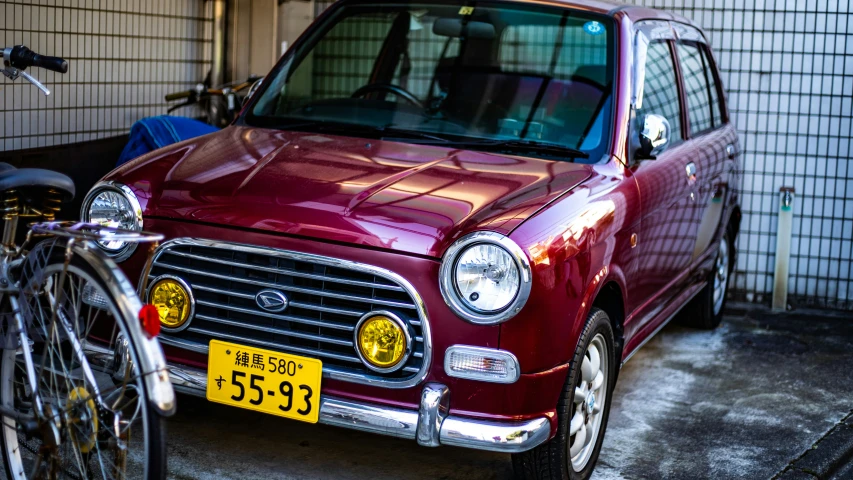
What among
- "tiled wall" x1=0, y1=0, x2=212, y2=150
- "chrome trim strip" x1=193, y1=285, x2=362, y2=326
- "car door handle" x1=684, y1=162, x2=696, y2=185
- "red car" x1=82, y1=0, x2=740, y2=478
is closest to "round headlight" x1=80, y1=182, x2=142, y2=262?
"red car" x1=82, y1=0, x2=740, y2=478

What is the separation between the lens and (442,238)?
126 inches

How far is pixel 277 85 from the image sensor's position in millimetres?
4641

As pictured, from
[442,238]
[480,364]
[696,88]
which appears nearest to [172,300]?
[442,238]

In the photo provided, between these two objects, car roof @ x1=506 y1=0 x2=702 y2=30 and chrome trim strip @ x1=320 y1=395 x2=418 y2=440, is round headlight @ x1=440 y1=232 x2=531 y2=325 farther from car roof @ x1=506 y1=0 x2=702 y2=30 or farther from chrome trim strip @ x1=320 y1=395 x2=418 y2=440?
car roof @ x1=506 y1=0 x2=702 y2=30

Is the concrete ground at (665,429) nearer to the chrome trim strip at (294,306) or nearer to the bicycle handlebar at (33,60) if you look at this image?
the chrome trim strip at (294,306)

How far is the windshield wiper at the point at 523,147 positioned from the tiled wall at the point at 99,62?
232 cm

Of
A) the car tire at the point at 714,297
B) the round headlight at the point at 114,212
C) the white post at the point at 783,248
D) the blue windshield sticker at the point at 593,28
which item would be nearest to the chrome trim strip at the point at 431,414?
the round headlight at the point at 114,212

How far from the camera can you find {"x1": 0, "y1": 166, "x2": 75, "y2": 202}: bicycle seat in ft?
9.70

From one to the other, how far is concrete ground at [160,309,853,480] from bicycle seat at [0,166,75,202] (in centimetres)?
112

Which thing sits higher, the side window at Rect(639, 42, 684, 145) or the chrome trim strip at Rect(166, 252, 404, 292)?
the side window at Rect(639, 42, 684, 145)

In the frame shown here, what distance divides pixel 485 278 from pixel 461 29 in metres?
1.84

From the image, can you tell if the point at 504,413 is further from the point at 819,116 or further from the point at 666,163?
the point at 819,116

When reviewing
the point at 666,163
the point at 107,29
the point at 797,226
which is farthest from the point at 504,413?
the point at 797,226

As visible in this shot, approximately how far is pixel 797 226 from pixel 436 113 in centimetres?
348
